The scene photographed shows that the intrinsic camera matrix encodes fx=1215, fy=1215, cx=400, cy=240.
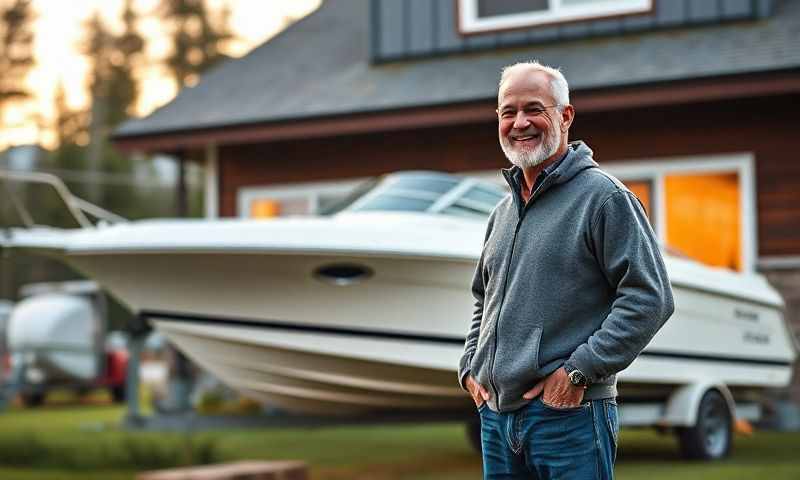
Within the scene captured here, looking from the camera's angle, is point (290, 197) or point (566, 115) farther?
point (290, 197)

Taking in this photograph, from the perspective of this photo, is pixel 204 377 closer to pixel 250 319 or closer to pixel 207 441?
pixel 207 441

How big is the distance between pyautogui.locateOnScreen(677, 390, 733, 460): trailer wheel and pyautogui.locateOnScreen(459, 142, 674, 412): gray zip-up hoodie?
18.2 ft

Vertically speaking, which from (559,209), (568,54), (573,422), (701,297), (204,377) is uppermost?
(568,54)

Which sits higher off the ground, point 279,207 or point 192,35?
point 192,35

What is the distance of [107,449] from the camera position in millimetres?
8117

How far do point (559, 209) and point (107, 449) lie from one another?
5960mm

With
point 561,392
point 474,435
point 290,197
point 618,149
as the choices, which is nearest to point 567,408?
point 561,392

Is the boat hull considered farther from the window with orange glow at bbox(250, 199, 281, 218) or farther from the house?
the window with orange glow at bbox(250, 199, 281, 218)

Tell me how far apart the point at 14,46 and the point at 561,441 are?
42222 mm

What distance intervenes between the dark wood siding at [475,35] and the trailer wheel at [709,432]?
390 centimetres

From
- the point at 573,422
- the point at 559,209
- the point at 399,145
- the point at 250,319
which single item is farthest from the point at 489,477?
the point at 399,145

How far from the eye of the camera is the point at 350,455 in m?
9.06

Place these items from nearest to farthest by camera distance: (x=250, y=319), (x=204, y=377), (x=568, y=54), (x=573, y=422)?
1. (x=573, y=422)
2. (x=250, y=319)
3. (x=568, y=54)
4. (x=204, y=377)

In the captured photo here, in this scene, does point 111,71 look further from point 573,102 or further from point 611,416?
point 611,416
